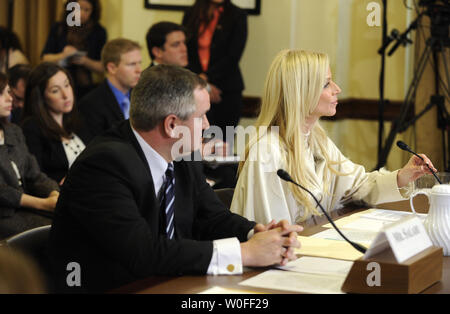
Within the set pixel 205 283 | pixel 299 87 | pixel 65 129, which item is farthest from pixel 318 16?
pixel 205 283

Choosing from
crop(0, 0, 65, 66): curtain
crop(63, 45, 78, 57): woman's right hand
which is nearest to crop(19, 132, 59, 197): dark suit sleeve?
crop(63, 45, 78, 57): woman's right hand

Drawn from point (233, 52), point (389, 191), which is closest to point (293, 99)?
point (389, 191)

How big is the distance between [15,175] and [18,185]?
5 cm

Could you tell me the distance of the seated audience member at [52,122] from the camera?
375 cm

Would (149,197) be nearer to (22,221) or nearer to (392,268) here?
(392,268)

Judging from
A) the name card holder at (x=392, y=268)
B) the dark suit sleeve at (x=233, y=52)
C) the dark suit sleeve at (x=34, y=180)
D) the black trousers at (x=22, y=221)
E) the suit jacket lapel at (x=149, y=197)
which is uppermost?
the dark suit sleeve at (x=233, y=52)

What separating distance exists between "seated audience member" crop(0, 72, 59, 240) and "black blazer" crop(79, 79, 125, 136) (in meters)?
0.86

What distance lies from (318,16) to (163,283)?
4.19 meters

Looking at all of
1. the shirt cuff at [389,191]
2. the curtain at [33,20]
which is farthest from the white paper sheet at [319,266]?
the curtain at [33,20]

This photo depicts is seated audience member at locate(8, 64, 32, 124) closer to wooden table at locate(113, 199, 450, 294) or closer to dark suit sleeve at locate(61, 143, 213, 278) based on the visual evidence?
dark suit sleeve at locate(61, 143, 213, 278)

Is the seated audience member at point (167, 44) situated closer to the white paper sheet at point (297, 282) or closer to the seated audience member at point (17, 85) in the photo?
the seated audience member at point (17, 85)

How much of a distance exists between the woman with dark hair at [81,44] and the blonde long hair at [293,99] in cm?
347

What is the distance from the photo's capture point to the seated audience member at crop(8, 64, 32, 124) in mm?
4559

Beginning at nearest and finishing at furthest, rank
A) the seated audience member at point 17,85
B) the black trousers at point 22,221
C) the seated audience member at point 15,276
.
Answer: the seated audience member at point 15,276
the black trousers at point 22,221
the seated audience member at point 17,85
